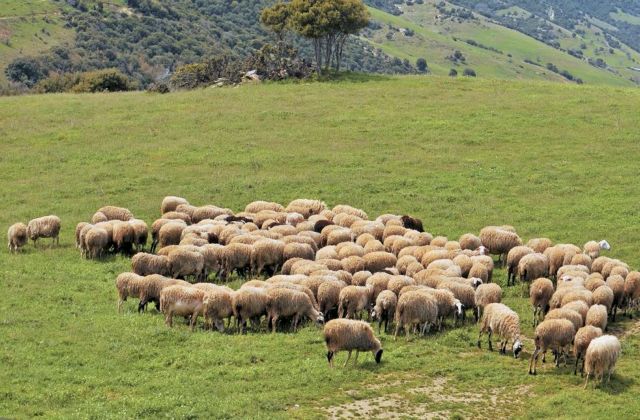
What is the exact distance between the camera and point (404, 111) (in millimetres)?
50438

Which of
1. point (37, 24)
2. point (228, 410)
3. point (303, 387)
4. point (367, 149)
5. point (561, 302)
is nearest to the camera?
point (228, 410)

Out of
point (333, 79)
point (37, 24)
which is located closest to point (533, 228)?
point (333, 79)

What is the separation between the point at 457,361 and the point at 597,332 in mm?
3360

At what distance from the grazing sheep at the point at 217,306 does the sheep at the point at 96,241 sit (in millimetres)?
8307

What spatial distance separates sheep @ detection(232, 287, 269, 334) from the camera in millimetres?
22266

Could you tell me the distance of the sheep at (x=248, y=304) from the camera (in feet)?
73.0

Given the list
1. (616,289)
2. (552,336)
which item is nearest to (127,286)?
(552,336)

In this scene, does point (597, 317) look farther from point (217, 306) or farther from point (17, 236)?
point (17, 236)

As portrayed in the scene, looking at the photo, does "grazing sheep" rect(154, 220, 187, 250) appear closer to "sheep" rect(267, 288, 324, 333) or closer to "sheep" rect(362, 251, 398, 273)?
"sheep" rect(362, 251, 398, 273)

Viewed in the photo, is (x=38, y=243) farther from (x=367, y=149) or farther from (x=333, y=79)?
(x=333, y=79)

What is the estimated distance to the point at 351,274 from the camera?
25875 mm

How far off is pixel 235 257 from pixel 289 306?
17.1 ft

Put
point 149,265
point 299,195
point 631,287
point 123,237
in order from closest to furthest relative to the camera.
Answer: point 631,287, point 149,265, point 123,237, point 299,195

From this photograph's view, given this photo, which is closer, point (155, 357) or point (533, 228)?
point (155, 357)
